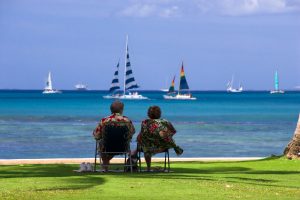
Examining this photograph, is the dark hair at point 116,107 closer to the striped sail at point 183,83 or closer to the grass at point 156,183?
the grass at point 156,183

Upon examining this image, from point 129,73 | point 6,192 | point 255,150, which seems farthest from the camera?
point 129,73

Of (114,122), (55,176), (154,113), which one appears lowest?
(55,176)

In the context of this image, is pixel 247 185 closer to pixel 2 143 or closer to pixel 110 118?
pixel 110 118

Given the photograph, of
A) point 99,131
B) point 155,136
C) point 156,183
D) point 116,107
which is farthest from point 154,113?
point 156,183

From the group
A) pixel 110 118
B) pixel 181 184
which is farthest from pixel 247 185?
pixel 110 118

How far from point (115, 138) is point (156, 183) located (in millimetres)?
2020

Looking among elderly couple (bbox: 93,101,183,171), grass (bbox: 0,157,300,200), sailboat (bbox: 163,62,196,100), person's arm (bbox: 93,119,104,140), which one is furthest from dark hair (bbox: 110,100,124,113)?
sailboat (bbox: 163,62,196,100)

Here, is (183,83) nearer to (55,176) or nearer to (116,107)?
(116,107)

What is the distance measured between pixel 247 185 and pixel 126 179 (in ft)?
5.69

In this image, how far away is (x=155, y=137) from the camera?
1424 cm

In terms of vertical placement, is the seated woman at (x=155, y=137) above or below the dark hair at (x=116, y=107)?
below

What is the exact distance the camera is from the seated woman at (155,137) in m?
14.2

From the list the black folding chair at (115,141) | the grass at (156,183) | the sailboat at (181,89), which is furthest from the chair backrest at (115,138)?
the sailboat at (181,89)

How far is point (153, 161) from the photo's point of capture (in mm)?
17562
